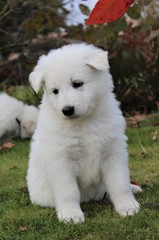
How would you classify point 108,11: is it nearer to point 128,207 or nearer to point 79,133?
point 79,133

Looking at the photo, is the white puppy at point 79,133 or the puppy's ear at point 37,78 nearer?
the white puppy at point 79,133

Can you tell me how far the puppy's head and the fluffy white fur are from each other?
4847 mm

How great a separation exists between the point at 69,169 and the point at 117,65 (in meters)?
6.44

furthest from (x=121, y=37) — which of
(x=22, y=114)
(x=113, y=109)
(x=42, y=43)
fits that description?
(x=113, y=109)

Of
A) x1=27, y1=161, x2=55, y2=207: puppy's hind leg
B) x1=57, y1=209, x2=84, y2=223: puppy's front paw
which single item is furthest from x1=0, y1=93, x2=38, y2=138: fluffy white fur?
x1=57, y1=209, x2=84, y2=223: puppy's front paw

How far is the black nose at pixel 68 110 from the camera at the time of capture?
4004 millimetres

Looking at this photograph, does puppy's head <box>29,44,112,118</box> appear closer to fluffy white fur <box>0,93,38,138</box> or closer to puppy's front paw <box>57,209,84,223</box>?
puppy's front paw <box>57,209,84,223</box>

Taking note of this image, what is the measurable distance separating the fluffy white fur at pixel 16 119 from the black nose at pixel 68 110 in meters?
5.14

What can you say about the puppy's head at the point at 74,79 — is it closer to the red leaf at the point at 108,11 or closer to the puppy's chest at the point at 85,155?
the puppy's chest at the point at 85,155

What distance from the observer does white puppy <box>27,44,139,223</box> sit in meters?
4.09

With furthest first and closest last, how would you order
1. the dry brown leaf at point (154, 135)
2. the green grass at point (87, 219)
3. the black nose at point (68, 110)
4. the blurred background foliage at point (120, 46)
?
the blurred background foliage at point (120, 46) → the dry brown leaf at point (154, 135) → the black nose at point (68, 110) → the green grass at point (87, 219)

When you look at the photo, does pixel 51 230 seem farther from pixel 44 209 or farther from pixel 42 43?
pixel 42 43

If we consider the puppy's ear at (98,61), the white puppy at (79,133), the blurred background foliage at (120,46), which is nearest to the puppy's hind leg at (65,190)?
the white puppy at (79,133)

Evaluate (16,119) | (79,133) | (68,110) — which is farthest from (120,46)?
(68,110)
